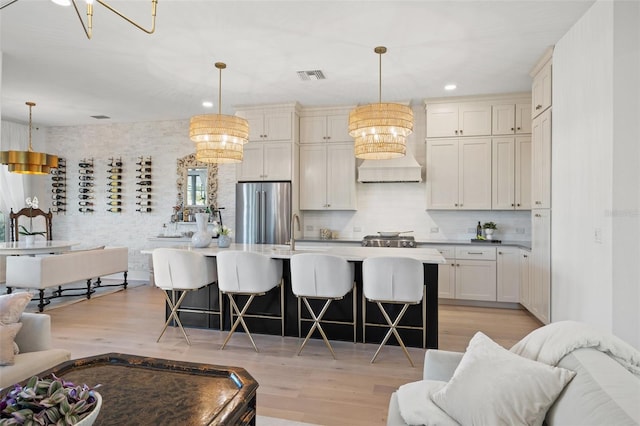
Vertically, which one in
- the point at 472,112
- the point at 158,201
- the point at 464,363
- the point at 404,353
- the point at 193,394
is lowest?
the point at 404,353

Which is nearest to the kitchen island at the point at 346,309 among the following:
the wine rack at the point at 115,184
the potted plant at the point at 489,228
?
the potted plant at the point at 489,228

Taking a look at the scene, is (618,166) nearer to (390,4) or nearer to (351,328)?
(390,4)

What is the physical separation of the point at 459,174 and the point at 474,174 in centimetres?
21

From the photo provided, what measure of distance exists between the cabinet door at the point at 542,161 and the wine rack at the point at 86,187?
7.87 meters

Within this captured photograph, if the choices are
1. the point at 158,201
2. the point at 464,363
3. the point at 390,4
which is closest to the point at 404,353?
the point at 464,363

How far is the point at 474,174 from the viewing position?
532cm

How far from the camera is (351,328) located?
12.1 feet

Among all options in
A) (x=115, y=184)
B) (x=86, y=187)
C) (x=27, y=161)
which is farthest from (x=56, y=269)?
(x=86, y=187)

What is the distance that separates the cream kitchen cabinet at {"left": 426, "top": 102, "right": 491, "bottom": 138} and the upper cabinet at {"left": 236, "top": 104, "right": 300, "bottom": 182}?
2.13 m

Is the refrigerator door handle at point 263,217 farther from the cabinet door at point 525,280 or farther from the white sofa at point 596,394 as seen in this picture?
the white sofa at point 596,394

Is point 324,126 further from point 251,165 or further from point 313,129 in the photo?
point 251,165

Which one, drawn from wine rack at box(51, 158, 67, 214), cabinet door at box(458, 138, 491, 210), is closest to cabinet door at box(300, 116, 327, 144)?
cabinet door at box(458, 138, 491, 210)

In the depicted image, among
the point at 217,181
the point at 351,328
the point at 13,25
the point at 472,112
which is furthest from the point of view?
the point at 217,181

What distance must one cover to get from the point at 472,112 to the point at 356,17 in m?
2.86
